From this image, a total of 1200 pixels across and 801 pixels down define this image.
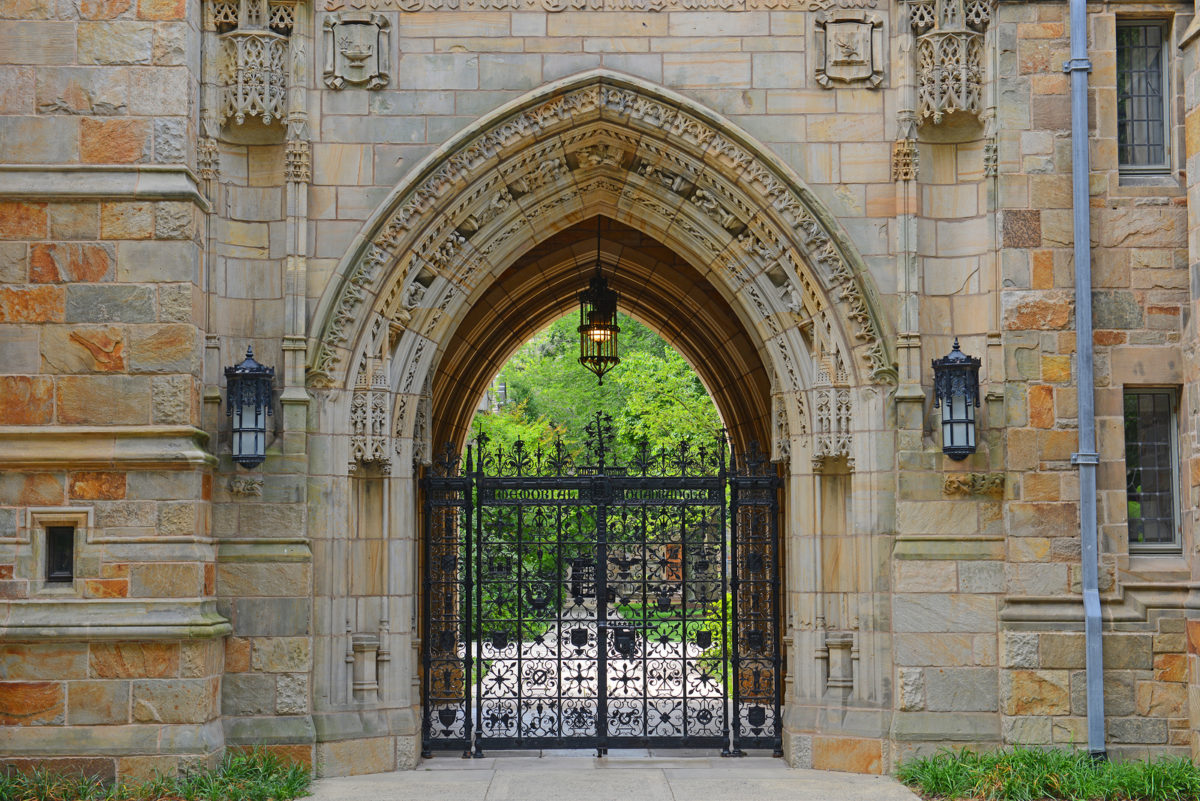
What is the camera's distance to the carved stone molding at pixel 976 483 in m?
9.38

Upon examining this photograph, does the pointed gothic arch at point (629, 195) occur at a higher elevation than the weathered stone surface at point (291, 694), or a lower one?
higher

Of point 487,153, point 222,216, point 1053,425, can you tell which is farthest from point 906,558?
point 222,216

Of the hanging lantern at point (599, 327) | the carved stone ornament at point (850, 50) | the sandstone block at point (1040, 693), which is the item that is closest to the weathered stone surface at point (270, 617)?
the hanging lantern at point (599, 327)

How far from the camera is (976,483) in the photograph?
939 cm

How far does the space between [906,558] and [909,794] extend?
1.62 metres

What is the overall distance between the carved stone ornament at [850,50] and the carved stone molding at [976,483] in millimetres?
2929

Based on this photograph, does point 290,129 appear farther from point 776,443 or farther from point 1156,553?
point 1156,553

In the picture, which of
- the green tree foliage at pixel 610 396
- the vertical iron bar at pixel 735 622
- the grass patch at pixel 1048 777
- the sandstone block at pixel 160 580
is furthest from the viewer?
the green tree foliage at pixel 610 396

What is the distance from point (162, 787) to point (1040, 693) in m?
5.88

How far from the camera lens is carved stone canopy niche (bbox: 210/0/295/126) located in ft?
31.3

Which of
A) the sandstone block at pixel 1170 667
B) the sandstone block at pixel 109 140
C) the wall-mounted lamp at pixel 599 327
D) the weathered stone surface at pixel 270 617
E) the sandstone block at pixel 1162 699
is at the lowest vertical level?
the sandstone block at pixel 1162 699

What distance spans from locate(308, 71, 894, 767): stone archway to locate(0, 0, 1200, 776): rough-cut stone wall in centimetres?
5

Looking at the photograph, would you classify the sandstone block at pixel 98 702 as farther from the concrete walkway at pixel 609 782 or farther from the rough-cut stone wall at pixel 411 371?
the concrete walkway at pixel 609 782

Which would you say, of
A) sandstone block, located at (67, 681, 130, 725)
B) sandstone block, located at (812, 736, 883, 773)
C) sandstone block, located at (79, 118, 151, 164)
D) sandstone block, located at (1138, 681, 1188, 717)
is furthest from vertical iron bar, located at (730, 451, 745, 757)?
sandstone block, located at (79, 118, 151, 164)
